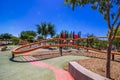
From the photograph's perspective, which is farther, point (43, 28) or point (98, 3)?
point (43, 28)

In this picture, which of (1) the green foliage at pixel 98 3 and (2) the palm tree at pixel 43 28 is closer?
(1) the green foliage at pixel 98 3

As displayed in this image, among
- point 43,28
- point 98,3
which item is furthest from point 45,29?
point 98,3

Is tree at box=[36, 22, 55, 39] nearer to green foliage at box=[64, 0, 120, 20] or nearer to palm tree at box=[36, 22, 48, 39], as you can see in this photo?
palm tree at box=[36, 22, 48, 39]

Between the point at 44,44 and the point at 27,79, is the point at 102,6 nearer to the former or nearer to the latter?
the point at 27,79

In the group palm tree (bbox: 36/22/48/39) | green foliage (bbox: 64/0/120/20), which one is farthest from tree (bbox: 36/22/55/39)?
green foliage (bbox: 64/0/120/20)

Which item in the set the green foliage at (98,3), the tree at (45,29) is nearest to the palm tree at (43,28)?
the tree at (45,29)

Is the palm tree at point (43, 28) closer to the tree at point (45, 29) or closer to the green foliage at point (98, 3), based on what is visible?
the tree at point (45, 29)

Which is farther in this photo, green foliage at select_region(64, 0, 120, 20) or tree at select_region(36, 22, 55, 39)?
tree at select_region(36, 22, 55, 39)

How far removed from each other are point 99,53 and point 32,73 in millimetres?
6861

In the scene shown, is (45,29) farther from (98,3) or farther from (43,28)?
(98,3)

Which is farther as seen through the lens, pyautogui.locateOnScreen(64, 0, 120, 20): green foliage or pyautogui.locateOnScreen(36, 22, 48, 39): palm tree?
pyautogui.locateOnScreen(36, 22, 48, 39): palm tree

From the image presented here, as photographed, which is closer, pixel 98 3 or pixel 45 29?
pixel 98 3

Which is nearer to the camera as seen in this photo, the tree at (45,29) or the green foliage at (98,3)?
the green foliage at (98,3)

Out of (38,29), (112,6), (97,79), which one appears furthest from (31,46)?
(38,29)
